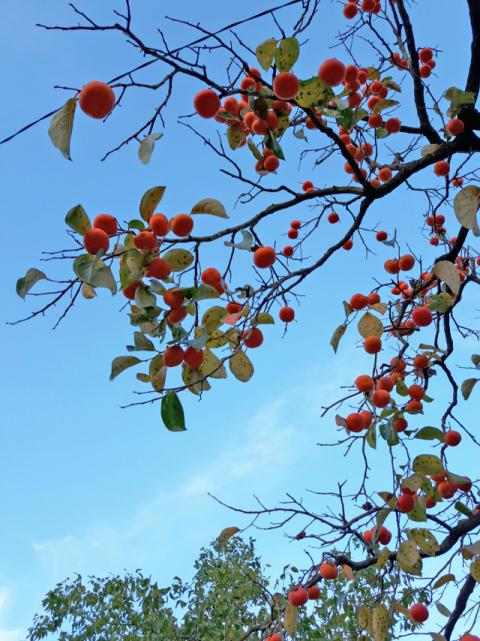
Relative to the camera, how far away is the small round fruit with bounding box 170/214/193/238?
1402mm

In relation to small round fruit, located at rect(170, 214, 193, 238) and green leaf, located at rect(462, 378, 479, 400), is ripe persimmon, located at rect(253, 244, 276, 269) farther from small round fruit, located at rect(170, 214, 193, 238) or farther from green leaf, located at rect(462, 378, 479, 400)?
green leaf, located at rect(462, 378, 479, 400)

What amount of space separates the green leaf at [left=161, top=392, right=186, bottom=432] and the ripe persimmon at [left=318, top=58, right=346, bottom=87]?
1213mm

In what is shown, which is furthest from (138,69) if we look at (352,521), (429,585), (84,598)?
(84,598)

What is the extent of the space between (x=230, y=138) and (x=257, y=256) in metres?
0.67

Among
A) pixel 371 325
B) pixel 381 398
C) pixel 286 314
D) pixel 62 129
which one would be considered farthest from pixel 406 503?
Answer: pixel 62 129

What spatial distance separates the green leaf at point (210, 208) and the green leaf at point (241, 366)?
49 cm

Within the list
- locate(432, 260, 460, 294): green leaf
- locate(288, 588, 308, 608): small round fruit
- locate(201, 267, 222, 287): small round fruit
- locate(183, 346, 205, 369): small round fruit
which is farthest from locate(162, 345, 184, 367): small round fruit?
locate(288, 588, 308, 608): small round fruit

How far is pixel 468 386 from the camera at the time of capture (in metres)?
2.40

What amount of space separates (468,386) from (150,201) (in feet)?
6.46

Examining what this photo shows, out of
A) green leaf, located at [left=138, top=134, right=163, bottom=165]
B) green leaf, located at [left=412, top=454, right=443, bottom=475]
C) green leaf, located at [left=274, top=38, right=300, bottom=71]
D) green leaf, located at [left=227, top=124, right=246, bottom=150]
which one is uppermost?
green leaf, located at [left=227, top=124, right=246, bottom=150]

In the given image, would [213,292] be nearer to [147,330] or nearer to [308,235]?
[147,330]

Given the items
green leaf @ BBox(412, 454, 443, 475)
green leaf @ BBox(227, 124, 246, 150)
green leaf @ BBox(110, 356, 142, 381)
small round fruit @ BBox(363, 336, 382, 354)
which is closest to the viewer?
green leaf @ BBox(110, 356, 142, 381)

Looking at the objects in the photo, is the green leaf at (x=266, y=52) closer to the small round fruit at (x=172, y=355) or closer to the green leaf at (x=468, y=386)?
the small round fruit at (x=172, y=355)

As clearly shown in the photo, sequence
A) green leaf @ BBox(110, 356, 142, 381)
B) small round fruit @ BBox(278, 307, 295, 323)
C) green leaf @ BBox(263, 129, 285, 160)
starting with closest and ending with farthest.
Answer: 1. green leaf @ BBox(110, 356, 142, 381)
2. green leaf @ BBox(263, 129, 285, 160)
3. small round fruit @ BBox(278, 307, 295, 323)
